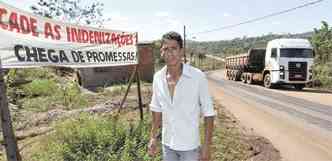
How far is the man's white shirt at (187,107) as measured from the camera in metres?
2.68

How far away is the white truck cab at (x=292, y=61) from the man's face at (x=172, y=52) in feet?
59.7

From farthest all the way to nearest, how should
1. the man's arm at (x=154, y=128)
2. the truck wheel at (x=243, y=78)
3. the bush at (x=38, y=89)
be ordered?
the truck wheel at (x=243, y=78)
the bush at (x=38, y=89)
the man's arm at (x=154, y=128)

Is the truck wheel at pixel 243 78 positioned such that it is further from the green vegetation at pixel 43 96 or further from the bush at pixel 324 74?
the green vegetation at pixel 43 96

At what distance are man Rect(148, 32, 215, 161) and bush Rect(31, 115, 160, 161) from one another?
1.80m

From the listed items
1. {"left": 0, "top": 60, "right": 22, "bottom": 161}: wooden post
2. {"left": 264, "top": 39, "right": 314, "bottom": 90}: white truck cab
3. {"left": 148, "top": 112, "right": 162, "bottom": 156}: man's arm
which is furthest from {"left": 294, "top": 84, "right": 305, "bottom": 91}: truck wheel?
{"left": 0, "top": 60, "right": 22, "bottom": 161}: wooden post

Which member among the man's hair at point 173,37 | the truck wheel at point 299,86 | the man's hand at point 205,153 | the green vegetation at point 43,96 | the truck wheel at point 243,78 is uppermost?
the man's hair at point 173,37

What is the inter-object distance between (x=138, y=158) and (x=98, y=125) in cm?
110

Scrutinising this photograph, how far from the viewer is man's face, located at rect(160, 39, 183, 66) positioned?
2.77 meters

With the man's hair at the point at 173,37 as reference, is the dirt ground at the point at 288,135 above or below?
below

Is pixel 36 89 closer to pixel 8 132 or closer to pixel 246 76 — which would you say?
pixel 8 132

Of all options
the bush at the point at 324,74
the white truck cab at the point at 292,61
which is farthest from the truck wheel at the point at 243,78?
the white truck cab at the point at 292,61

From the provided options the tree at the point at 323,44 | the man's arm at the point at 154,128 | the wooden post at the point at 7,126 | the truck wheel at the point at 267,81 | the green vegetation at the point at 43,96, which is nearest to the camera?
the man's arm at the point at 154,128

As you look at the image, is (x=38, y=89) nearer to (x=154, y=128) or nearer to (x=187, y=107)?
(x=154, y=128)

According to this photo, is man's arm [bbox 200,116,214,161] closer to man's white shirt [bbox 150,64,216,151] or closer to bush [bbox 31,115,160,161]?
man's white shirt [bbox 150,64,216,151]
